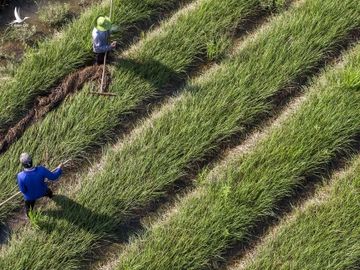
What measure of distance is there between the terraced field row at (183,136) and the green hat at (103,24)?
53 centimetres

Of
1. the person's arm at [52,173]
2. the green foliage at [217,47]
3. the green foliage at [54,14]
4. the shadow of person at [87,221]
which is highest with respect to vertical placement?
the green foliage at [54,14]

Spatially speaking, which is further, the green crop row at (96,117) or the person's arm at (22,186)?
the green crop row at (96,117)

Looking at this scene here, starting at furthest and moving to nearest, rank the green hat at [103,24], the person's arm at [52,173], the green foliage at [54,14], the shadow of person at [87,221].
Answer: the green foliage at [54,14]
the green hat at [103,24]
the shadow of person at [87,221]
the person's arm at [52,173]

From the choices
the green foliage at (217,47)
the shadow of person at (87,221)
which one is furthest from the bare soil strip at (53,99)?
the green foliage at (217,47)

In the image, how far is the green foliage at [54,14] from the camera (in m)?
6.11

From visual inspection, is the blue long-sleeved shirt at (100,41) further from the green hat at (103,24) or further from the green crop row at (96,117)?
the green crop row at (96,117)

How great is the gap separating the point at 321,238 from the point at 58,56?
3.55m

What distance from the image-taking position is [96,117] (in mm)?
5480

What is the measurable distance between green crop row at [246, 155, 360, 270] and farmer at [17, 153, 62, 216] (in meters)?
2.16

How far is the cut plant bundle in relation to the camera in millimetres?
5352

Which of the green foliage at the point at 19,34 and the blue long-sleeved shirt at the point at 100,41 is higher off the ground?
the green foliage at the point at 19,34

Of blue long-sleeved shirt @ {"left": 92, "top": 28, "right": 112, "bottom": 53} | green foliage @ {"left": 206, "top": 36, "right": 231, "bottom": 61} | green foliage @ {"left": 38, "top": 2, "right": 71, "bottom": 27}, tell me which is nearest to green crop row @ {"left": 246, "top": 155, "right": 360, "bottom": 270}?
green foliage @ {"left": 206, "top": 36, "right": 231, "bottom": 61}

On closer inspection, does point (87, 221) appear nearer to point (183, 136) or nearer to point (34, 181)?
point (34, 181)

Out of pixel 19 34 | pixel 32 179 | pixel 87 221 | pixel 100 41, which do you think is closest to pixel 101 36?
pixel 100 41
